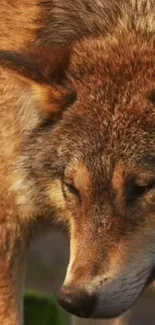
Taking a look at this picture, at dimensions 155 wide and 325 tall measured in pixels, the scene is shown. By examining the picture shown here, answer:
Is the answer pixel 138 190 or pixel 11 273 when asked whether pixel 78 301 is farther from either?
pixel 11 273

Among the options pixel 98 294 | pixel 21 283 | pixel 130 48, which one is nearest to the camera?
pixel 98 294

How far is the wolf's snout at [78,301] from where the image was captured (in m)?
6.01

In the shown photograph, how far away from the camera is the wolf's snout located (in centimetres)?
601

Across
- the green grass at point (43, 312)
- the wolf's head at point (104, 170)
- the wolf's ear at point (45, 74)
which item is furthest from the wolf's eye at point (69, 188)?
the green grass at point (43, 312)

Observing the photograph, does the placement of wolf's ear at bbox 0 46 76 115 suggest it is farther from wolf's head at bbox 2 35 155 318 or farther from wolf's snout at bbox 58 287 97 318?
wolf's snout at bbox 58 287 97 318

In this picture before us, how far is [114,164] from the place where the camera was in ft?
20.2

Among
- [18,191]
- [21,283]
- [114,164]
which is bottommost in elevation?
[21,283]

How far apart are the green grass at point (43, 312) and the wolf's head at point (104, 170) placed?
75.5 inches

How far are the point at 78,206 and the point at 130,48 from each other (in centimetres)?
87

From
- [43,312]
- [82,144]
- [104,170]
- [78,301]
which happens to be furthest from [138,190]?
[43,312]

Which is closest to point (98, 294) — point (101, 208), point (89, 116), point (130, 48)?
point (101, 208)

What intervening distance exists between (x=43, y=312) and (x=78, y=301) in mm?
2434

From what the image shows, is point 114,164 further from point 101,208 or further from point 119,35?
point 119,35

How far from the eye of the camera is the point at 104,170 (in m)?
6.15
